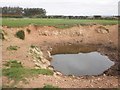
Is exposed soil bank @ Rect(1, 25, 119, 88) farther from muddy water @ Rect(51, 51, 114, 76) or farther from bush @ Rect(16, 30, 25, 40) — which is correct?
muddy water @ Rect(51, 51, 114, 76)

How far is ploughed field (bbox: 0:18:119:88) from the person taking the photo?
19.0 meters

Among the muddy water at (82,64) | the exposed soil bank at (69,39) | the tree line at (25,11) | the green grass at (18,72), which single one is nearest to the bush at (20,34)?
the exposed soil bank at (69,39)

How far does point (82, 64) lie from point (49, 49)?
8.91 m

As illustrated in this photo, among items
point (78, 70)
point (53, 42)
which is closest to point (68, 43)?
point (53, 42)

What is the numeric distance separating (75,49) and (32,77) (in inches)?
844

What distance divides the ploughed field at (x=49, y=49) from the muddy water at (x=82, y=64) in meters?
0.70

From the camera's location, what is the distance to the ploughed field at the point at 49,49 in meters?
19.0

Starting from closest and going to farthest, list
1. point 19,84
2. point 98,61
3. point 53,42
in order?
point 19,84
point 98,61
point 53,42

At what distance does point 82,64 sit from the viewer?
96.6 feet

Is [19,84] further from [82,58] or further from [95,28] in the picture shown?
[95,28]

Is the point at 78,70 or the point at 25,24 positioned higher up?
the point at 25,24

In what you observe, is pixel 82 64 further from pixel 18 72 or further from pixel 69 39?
pixel 69 39

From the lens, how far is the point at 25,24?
44.3m

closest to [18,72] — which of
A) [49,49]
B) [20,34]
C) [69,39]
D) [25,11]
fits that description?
[49,49]
